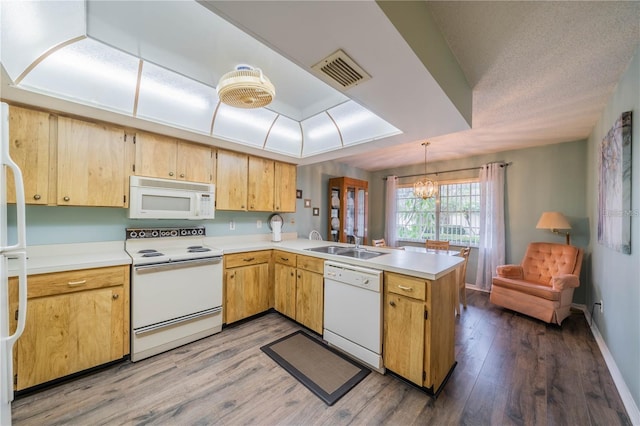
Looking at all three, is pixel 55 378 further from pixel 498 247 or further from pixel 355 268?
pixel 498 247

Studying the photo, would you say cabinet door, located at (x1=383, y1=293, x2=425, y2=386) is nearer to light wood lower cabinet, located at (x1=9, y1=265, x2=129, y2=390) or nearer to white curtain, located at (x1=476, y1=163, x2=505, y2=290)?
light wood lower cabinet, located at (x1=9, y1=265, x2=129, y2=390)

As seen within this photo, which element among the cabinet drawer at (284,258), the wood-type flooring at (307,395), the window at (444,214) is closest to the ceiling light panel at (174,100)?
the cabinet drawer at (284,258)

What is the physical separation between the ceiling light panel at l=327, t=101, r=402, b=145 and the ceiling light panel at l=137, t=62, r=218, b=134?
133 cm

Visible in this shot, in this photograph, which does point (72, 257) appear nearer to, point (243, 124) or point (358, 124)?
point (243, 124)

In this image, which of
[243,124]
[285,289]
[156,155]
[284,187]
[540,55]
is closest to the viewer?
[540,55]

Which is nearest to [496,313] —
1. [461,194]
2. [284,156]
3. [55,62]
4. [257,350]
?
[461,194]

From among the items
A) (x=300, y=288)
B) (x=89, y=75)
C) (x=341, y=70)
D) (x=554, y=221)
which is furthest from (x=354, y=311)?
(x=554, y=221)

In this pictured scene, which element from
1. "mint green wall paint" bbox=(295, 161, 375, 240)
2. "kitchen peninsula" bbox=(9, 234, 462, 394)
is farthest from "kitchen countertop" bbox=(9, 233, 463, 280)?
"mint green wall paint" bbox=(295, 161, 375, 240)

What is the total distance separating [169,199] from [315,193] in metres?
2.49

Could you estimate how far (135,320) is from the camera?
6.90ft

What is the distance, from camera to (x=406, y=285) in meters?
1.85

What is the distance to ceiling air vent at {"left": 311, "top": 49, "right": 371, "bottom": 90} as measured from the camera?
4.46 feet

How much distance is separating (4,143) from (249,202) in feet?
7.05

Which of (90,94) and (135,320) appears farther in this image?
(135,320)
